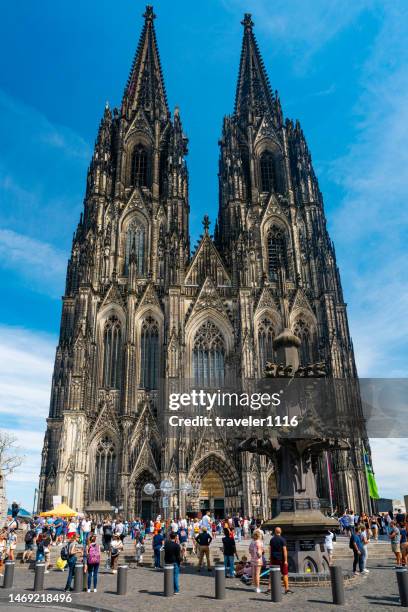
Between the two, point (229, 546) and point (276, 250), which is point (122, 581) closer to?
point (229, 546)

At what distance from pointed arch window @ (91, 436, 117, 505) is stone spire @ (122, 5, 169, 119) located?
3018 centimetres

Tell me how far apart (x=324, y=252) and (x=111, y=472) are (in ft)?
75.0

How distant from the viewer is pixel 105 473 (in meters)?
32.0

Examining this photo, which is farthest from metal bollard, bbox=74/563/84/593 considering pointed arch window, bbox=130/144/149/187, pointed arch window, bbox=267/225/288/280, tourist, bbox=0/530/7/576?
pointed arch window, bbox=130/144/149/187

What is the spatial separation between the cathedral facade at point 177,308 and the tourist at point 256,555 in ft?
60.9

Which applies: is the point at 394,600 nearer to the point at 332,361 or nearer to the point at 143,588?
the point at 143,588

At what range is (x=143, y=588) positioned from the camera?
1258 cm

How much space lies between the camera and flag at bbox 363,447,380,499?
103 ft

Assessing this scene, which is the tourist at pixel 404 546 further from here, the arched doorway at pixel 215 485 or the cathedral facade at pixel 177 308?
the arched doorway at pixel 215 485

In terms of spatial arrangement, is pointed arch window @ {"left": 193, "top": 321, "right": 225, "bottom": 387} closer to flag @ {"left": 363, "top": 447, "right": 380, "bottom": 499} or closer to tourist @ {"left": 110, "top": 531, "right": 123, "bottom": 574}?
flag @ {"left": 363, "top": 447, "right": 380, "bottom": 499}

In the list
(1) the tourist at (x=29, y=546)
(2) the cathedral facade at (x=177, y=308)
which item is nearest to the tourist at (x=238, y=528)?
(2) the cathedral facade at (x=177, y=308)

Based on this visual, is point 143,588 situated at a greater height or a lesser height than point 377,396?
lesser

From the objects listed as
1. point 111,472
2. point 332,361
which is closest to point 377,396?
A: point 332,361

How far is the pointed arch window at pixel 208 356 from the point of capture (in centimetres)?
3559
